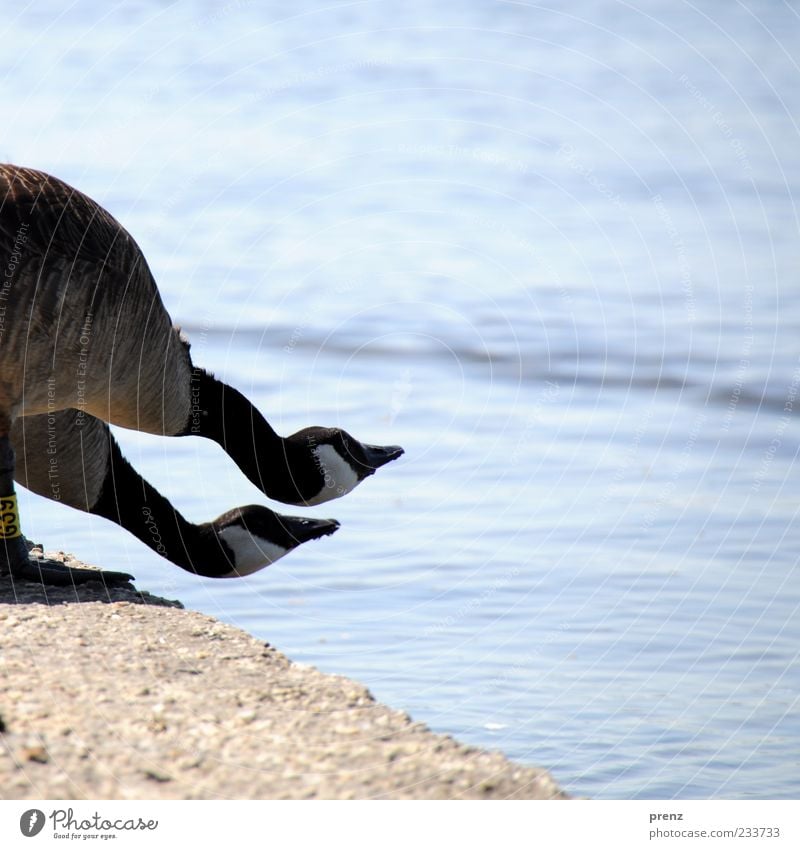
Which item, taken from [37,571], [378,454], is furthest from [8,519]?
[378,454]

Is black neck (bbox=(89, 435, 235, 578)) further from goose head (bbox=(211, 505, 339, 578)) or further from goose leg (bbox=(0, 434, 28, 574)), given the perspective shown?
goose leg (bbox=(0, 434, 28, 574))

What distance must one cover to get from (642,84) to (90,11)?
486 inches

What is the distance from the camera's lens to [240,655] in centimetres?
574

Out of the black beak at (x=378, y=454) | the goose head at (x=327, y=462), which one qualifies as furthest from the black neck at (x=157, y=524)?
the black beak at (x=378, y=454)

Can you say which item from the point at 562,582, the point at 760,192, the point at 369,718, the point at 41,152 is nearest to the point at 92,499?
the point at 562,582

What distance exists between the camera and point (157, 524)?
773 cm

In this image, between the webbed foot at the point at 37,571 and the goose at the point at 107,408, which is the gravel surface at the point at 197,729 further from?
the goose at the point at 107,408

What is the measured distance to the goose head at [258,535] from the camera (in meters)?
7.66

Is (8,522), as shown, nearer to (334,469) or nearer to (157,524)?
(157,524)

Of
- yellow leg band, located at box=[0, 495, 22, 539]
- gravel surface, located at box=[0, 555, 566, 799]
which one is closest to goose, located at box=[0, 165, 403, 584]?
yellow leg band, located at box=[0, 495, 22, 539]

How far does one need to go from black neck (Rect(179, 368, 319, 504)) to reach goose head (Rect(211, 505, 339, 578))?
0.47 metres

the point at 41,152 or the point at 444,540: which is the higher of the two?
the point at 41,152

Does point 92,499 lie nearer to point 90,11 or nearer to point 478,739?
point 478,739

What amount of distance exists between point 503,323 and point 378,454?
229 inches
